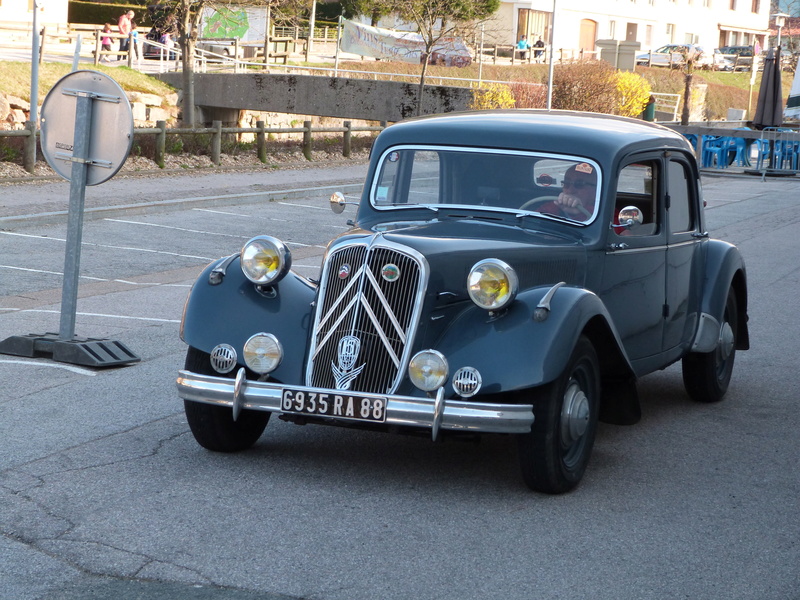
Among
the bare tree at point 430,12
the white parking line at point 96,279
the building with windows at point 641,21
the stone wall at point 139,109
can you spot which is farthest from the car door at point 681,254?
the building with windows at point 641,21

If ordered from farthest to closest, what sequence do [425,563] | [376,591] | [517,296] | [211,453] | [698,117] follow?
[698,117] < [211,453] < [517,296] < [425,563] < [376,591]

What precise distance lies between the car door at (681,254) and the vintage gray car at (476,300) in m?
0.02

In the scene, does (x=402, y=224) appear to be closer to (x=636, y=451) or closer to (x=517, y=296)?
(x=517, y=296)

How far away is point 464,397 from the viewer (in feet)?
16.5

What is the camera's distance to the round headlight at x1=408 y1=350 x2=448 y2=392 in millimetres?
5035

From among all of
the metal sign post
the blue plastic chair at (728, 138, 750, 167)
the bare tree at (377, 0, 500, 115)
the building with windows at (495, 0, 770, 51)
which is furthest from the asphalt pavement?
the building with windows at (495, 0, 770, 51)

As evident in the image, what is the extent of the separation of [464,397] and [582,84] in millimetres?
34812

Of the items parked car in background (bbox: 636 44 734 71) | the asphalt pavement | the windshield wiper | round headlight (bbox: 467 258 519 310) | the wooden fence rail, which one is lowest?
the asphalt pavement

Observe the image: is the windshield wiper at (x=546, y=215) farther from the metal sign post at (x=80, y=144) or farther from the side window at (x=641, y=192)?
the metal sign post at (x=80, y=144)

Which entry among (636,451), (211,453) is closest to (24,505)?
(211,453)

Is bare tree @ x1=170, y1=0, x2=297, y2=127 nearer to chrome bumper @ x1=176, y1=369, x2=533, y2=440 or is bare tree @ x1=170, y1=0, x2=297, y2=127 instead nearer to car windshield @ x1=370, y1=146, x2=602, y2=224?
car windshield @ x1=370, y1=146, x2=602, y2=224

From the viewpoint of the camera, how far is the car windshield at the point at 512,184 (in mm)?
6113

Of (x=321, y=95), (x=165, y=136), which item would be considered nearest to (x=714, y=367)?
(x=165, y=136)

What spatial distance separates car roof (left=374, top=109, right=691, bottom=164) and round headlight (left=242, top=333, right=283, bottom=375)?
5.48 ft
